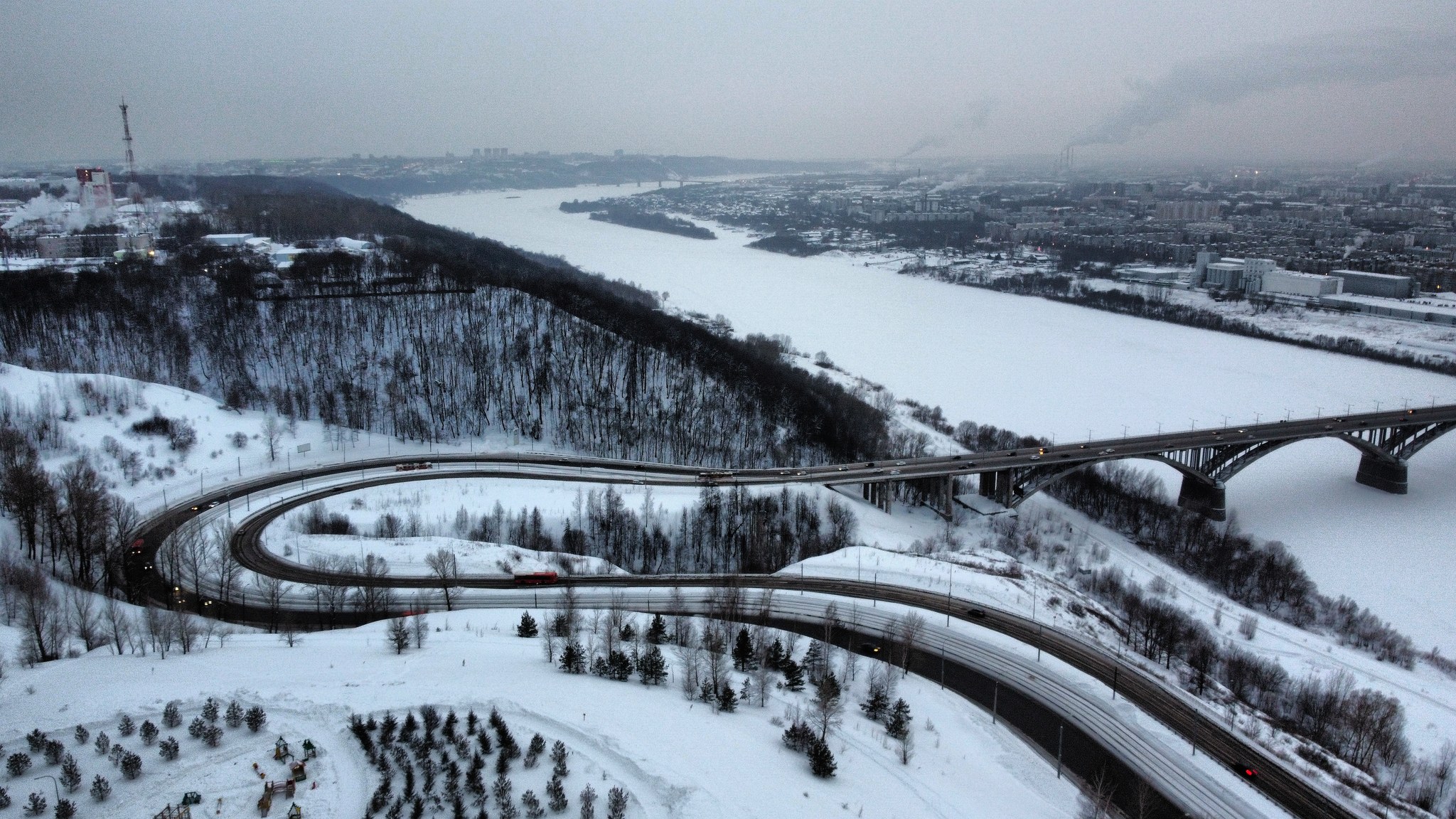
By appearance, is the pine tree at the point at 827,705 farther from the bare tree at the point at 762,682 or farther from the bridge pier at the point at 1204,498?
the bridge pier at the point at 1204,498

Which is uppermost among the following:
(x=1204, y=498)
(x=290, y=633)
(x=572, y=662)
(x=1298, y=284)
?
(x=1298, y=284)

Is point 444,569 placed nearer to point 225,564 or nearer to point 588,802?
point 225,564

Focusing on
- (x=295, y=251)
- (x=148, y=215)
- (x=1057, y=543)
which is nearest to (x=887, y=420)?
(x=1057, y=543)

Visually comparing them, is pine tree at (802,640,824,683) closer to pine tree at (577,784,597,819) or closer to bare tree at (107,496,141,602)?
pine tree at (577,784,597,819)

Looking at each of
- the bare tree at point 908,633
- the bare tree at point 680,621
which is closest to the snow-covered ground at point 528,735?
the bare tree at point 908,633

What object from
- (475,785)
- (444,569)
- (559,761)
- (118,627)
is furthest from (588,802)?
(444,569)

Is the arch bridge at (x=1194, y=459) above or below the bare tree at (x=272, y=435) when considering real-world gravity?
below
